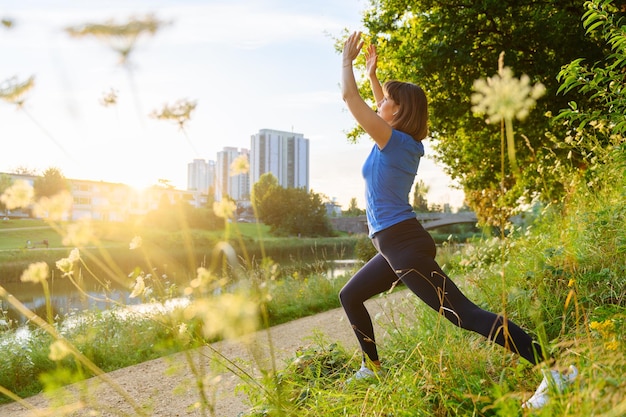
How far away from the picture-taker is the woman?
2.36 metres

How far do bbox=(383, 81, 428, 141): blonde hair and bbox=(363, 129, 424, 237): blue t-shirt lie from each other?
7 cm

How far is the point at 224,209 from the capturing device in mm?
1476

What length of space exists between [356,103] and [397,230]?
2.11 feet

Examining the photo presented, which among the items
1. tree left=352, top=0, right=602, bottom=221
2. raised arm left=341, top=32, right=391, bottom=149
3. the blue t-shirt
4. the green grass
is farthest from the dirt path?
tree left=352, top=0, right=602, bottom=221

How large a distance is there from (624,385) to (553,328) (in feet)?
7.64

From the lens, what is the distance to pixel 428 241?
2541mm

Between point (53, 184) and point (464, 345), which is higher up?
point (53, 184)

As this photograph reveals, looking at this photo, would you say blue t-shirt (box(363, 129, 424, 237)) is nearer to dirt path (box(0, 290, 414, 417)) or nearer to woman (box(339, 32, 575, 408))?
woman (box(339, 32, 575, 408))

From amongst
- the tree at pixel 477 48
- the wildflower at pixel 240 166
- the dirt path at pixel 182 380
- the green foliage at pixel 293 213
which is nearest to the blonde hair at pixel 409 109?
the dirt path at pixel 182 380

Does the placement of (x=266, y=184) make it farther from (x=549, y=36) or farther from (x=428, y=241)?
(x=428, y=241)

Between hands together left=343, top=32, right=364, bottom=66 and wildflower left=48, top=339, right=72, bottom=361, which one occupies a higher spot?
hands together left=343, top=32, right=364, bottom=66

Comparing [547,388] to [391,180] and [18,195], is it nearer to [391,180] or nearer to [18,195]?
[391,180]

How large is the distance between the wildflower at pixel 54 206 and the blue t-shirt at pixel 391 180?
149cm

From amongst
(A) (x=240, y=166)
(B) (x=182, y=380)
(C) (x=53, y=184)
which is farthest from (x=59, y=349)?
(C) (x=53, y=184)
